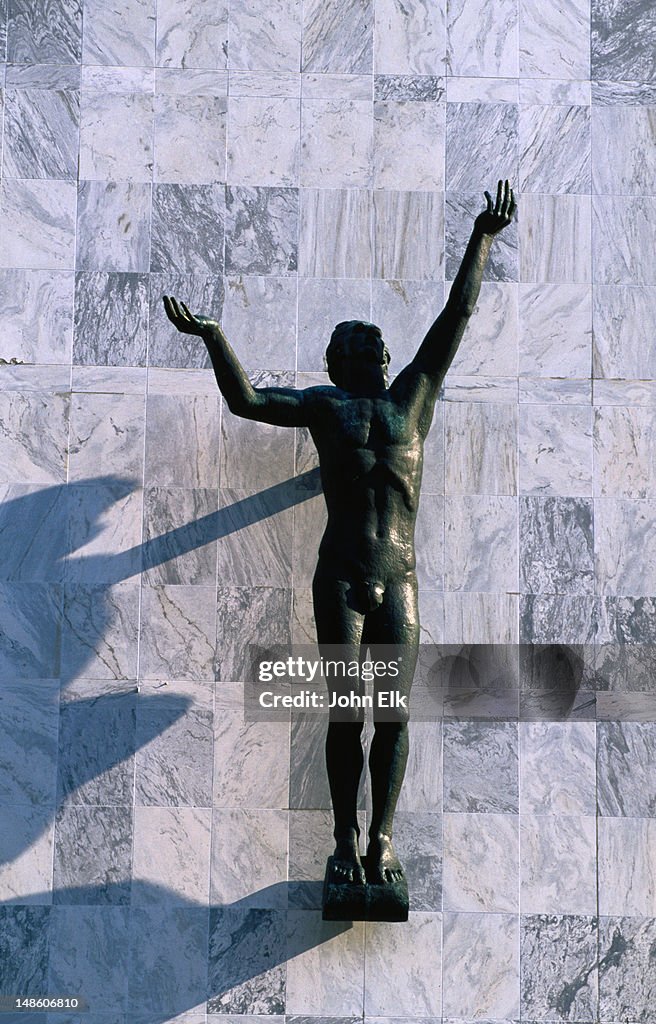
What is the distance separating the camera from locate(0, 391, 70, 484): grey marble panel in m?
7.43

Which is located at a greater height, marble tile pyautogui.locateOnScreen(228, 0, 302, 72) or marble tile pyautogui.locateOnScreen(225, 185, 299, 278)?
marble tile pyautogui.locateOnScreen(228, 0, 302, 72)

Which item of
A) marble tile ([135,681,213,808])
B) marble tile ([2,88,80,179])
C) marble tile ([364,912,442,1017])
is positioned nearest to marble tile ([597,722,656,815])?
marble tile ([364,912,442,1017])

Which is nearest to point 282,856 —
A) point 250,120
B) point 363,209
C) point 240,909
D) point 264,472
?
point 240,909

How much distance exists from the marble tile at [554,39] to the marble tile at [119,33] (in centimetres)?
211

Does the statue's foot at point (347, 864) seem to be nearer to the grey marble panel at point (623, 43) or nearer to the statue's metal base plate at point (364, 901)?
the statue's metal base plate at point (364, 901)

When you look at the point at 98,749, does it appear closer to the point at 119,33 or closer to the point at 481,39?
the point at 119,33

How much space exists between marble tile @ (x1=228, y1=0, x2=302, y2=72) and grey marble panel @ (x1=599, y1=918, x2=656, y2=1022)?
4.94 m

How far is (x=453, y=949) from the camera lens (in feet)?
22.9

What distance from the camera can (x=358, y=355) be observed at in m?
6.81

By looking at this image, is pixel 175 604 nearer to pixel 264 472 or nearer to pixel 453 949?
pixel 264 472

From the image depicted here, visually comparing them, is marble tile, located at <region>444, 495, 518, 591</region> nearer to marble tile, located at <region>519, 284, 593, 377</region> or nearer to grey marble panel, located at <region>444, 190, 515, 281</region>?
marble tile, located at <region>519, 284, 593, 377</region>

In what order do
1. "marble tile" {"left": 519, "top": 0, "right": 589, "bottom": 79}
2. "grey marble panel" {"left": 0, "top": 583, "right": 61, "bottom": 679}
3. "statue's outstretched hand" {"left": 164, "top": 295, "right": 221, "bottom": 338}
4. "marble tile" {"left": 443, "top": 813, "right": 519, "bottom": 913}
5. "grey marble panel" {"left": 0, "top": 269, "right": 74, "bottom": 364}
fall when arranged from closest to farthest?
"statue's outstretched hand" {"left": 164, "top": 295, "right": 221, "bottom": 338}, "marble tile" {"left": 443, "top": 813, "right": 519, "bottom": 913}, "grey marble panel" {"left": 0, "top": 583, "right": 61, "bottom": 679}, "grey marble panel" {"left": 0, "top": 269, "right": 74, "bottom": 364}, "marble tile" {"left": 519, "top": 0, "right": 589, "bottom": 79}

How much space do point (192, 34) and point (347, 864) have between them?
181 inches

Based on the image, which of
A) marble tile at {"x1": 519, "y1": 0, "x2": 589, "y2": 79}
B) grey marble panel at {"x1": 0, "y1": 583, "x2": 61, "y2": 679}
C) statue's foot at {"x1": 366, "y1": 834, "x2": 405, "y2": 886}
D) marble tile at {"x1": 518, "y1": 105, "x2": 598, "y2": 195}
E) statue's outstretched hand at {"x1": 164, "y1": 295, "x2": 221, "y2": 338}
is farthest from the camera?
marble tile at {"x1": 519, "y1": 0, "x2": 589, "y2": 79}
